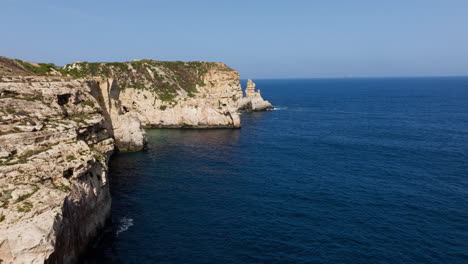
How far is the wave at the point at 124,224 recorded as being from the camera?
35.9 m

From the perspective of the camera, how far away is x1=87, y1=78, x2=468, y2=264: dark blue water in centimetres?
3222

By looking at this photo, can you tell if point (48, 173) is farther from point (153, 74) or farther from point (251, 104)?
point (251, 104)

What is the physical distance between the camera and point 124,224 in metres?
37.4

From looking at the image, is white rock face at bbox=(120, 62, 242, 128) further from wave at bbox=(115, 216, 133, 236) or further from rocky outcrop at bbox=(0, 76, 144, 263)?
wave at bbox=(115, 216, 133, 236)

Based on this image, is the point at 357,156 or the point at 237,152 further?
the point at 237,152

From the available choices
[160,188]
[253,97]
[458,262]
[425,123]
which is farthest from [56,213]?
[253,97]

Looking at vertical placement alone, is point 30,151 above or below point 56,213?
above

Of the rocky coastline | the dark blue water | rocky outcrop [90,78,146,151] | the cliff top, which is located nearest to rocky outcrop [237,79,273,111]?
the cliff top

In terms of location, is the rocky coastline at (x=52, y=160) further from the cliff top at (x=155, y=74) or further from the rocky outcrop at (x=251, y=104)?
the rocky outcrop at (x=251, y=104)

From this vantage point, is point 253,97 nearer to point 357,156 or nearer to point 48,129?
point 357,156

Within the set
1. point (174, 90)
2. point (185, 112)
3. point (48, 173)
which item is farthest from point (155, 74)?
point (48, 173)

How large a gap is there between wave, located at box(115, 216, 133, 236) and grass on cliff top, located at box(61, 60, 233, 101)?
71535 mm

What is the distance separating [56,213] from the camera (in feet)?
79.7

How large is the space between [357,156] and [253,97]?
3379 inches
